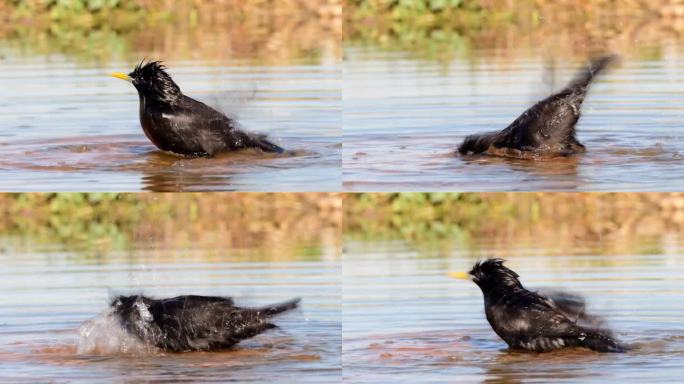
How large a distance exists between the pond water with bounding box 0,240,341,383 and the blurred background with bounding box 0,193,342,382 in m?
0.01

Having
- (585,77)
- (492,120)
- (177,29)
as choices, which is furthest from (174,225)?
(177,29)

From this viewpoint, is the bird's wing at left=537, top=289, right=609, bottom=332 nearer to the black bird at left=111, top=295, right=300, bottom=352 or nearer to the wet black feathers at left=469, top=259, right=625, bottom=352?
the wet black feathers at left=469, top=259, right=625, bottom=352

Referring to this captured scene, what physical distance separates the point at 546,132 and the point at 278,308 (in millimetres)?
2588

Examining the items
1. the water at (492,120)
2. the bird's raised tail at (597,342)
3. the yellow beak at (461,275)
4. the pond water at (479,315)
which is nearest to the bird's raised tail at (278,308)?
the pond water at (479,315)

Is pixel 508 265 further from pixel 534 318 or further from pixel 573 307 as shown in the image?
pixel 534 318

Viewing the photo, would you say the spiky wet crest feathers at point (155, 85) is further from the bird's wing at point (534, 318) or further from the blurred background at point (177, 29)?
the blurred background at point (177, 29)

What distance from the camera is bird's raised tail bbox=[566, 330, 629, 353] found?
437 inches

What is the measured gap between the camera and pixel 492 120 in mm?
13852

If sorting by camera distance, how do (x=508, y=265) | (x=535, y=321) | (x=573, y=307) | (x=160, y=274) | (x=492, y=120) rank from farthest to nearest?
(x=492, y=120), (x=508, y=265), (x=160, y=274), (x=573, y=307), (x=535, y=321)

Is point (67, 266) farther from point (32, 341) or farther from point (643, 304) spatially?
point (643, 304)

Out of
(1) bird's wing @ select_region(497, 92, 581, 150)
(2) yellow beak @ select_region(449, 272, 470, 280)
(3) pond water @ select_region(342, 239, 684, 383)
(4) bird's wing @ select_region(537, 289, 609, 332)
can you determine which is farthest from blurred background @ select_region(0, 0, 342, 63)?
(4) bird's wing @ select_region(537, 289, 609, 332)

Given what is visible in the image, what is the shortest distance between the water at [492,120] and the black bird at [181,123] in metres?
0.85

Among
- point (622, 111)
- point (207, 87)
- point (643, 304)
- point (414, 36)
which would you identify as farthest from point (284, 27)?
point (643, 304)

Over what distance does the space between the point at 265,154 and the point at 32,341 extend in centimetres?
225
